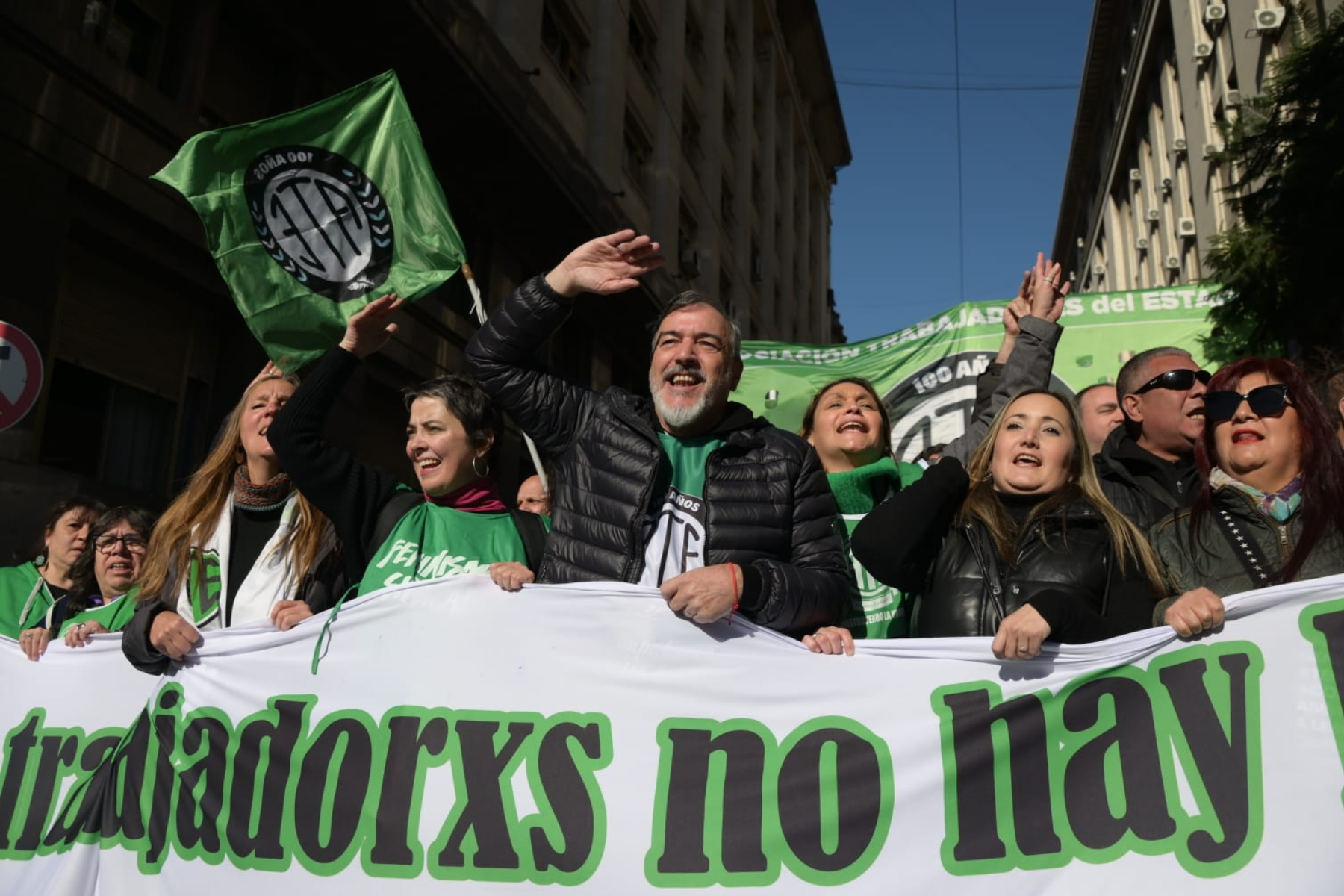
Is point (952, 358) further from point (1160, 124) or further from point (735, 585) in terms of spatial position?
point (1160, 124)

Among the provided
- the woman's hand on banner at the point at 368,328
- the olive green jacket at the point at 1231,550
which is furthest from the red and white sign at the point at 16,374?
the olive green jacket at the point at 1231,550

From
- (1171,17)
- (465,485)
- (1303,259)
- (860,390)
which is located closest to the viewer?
(465,485)

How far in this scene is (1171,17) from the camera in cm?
2133

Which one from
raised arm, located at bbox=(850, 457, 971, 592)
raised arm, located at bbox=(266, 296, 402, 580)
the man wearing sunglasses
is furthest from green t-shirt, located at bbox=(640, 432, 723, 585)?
the man wearing sunglasses

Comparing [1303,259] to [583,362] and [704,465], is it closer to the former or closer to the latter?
[704,465]

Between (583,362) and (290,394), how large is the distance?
1278 cm

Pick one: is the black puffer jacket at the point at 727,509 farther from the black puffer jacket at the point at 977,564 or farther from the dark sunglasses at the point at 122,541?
the dark sunglasses at the point at 122,541

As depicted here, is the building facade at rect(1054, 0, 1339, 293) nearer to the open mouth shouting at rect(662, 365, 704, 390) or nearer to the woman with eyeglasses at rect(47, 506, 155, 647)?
the open mouth shouting at rect(662, 365, 704, 390)

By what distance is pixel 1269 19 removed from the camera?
13.3 metres

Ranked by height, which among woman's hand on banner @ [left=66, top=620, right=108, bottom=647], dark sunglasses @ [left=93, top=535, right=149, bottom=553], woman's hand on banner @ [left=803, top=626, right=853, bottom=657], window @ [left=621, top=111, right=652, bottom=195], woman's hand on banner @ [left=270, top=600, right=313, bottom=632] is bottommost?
woman's hand on banner @ [left=803, top=626, right=853, bottom=657]

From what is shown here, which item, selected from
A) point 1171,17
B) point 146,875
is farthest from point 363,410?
point 1171,17

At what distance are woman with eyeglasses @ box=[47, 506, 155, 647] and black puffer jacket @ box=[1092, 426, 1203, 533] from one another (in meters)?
3.27

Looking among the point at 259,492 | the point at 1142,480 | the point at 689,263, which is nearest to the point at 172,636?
the point at 259,492

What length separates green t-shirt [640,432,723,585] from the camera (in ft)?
8.84
